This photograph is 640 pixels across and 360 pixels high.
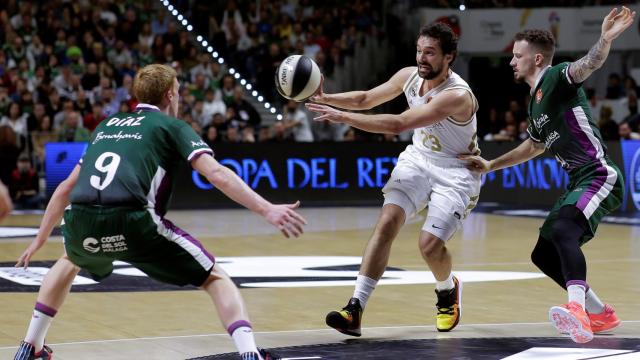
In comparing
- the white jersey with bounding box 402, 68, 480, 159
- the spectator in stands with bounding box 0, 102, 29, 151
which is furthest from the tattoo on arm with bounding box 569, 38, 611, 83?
the spectator in stands with bounding box 0, 102, 29, 151

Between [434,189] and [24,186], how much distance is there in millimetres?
12941

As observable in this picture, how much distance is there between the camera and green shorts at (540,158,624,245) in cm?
748

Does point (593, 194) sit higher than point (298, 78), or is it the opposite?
point (298, 78)

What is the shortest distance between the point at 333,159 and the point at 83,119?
4.48 m

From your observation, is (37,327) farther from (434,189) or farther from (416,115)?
(434,189)

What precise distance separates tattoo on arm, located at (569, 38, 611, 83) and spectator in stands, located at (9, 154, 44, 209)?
1389cm

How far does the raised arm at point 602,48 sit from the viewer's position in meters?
7.19

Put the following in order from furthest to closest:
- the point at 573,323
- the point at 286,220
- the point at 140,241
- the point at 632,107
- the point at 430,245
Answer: the point at 632,107 → the point at 430,245 → the point at 573,323 → the point at 140,241 → the point at 286,220

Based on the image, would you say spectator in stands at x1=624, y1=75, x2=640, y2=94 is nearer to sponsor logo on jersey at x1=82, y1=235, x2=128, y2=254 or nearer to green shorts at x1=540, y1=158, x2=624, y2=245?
green shorts at x1=540, y1=158, x2=624, y2=245

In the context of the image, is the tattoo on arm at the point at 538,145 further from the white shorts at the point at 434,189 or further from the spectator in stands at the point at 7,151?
the spectator in stands at the point at 7,151

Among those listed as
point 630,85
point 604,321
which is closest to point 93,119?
point 630,85

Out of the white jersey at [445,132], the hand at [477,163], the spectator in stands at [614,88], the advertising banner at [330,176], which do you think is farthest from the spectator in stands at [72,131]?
the hand at [477,163]

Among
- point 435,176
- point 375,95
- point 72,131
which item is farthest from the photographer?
point 72,131

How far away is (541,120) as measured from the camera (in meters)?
7.71
